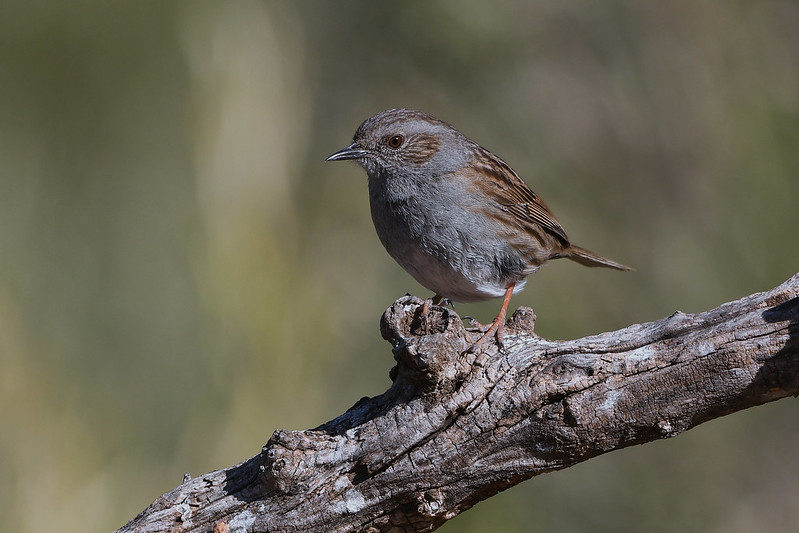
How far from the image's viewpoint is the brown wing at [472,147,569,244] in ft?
14.7

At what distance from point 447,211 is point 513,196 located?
1.70ft

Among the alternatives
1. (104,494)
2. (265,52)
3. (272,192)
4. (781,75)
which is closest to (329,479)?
(104,494)

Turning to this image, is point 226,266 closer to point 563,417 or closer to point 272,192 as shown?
point 272,192

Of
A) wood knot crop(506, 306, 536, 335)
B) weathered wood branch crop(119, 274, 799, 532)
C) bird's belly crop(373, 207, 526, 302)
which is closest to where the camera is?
weathered wood branch crop(119, 274, 799, 532)

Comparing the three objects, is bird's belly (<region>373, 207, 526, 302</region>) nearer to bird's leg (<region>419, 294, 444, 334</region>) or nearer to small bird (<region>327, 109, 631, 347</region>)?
small bird (<region>327, 109, 631, 347</region>)

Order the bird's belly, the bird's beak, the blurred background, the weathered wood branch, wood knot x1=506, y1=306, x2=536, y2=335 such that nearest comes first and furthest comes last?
the weathered wood branch → wood knot x1=506, y1=306, x2=536, y2=335 → the bird's belly → the bird's beak → the blurred background

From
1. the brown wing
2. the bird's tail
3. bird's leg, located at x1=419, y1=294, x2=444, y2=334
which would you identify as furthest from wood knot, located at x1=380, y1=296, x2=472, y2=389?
the bird's tail

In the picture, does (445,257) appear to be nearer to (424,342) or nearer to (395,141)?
(395,141)

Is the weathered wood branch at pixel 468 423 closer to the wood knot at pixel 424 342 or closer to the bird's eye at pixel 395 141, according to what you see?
the wood knot at pixel 424 342

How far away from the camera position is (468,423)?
3.12 meters

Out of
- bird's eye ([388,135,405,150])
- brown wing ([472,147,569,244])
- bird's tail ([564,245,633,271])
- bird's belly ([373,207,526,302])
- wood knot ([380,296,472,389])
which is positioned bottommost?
wood knot ([380,296,472,389])

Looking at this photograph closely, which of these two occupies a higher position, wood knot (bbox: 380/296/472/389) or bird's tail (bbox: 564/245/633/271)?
bird's tail (bbox: 564/245/633/271)

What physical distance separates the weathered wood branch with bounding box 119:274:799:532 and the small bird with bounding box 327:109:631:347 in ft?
3.28

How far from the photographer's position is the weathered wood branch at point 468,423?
3.01 m
